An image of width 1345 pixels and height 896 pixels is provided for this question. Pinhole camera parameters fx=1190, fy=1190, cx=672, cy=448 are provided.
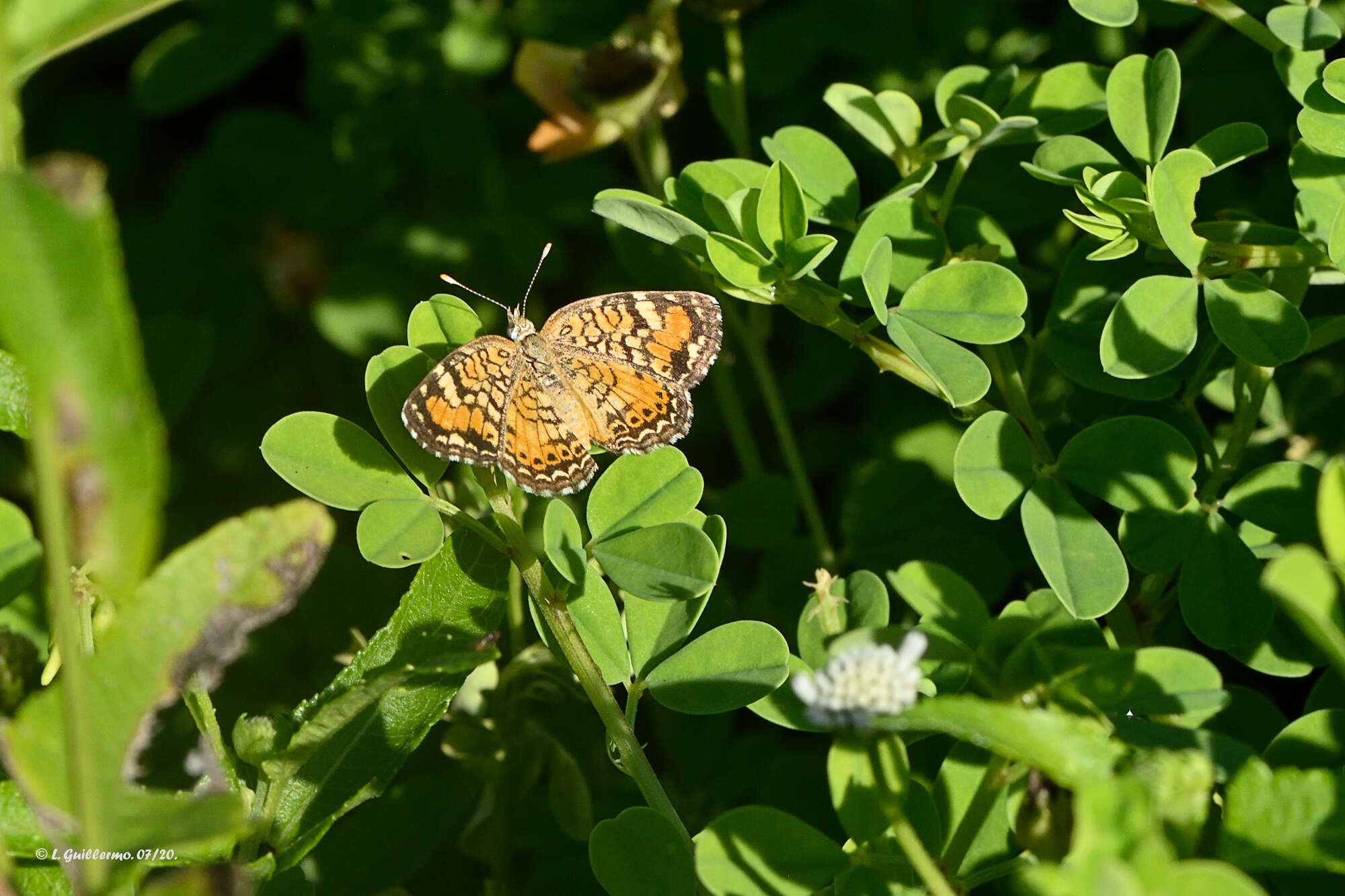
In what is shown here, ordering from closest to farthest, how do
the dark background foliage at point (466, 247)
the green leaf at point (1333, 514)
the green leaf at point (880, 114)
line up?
the green leaf at point (1333, 514) < the green leaf at point (880, 114) < the dark background foliage at point (466, 247)

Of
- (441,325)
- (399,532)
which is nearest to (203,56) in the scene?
(441,325)

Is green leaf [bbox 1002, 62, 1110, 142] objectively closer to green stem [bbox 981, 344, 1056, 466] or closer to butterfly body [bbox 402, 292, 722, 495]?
green stem [bbox 981, 344, 1056, 466]

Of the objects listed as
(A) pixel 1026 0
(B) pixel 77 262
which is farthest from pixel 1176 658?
(A) pixel 1026 0

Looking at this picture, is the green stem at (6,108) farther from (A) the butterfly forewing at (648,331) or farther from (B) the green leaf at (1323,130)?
(B) the green leaf at (1323,130)

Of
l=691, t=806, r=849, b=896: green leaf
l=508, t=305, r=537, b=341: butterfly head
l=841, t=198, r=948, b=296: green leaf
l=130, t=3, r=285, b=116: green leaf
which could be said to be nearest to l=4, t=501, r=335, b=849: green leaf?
l=691, t=806, r=849, b=896: green leaf

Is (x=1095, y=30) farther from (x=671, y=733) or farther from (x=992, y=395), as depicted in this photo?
(x=671, y=733)

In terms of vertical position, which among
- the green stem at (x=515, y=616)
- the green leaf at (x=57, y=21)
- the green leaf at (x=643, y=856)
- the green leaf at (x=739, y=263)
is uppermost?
the green leaf at (x=57, y=21)

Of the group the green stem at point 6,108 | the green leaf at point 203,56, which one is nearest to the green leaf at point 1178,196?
the green stem at point 6,108
